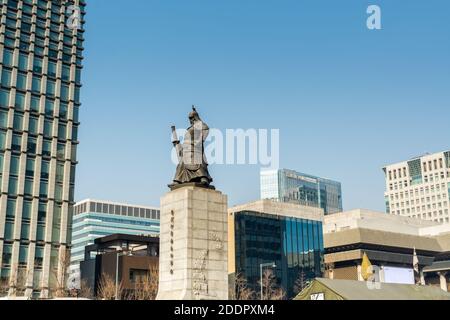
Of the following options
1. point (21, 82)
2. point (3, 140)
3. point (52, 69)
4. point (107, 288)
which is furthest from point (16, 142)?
point (107, 288)

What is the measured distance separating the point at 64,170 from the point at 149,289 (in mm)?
28644

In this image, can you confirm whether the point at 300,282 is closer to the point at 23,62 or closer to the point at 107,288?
the point at 107,288

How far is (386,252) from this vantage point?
147 m

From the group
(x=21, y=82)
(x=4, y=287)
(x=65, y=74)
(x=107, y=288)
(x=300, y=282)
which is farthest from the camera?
(x=300, y=282)

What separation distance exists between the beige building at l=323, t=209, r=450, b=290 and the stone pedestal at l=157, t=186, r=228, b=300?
107 meters

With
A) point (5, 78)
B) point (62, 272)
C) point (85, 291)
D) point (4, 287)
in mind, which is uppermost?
point (5, 78)

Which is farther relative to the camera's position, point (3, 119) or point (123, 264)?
point (3, 119)

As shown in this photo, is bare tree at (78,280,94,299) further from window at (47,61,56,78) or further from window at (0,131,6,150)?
window at (47,61,56,78)

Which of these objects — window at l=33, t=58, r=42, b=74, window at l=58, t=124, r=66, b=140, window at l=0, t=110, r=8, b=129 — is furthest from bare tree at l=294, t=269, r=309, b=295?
window at l=33, t=58, r=42, b=74

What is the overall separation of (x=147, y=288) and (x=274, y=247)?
44.3m
